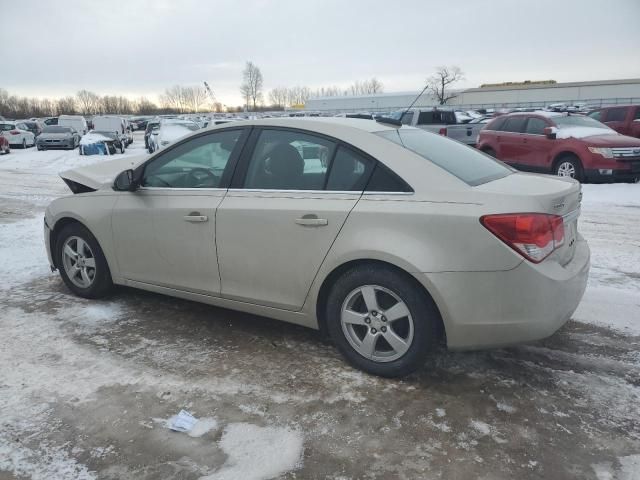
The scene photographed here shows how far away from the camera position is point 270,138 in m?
3.82

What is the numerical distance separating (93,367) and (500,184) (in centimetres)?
298

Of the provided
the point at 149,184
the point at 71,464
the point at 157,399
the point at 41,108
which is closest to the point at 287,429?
the point at 157,399

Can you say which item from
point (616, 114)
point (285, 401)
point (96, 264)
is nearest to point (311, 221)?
point (285, 401)

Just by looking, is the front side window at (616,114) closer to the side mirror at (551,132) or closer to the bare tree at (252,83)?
the side mirror at (551,132)

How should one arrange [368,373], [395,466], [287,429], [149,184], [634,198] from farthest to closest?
[634,198] < [149,184] < [368,373] < [287,429] < [395,466]

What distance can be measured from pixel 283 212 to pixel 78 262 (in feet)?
7.77

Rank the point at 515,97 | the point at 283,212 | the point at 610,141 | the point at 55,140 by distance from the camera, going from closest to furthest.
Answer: the point at 283,212
the point at 610,141
the point at 55,140
the point at 515,97

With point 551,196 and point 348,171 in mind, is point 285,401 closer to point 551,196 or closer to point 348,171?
point 348,171

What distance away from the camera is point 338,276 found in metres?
3.40

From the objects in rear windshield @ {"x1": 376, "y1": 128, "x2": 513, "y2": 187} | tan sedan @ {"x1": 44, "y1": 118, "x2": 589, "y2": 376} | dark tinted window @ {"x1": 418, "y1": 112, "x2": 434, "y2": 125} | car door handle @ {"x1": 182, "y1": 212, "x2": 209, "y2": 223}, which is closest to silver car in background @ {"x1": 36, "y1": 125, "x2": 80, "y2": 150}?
dark tinted window @ {"x1": 418, "y1": 112, "x2": 434, "y2": 125}

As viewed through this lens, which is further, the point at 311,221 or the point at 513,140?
the point at 513,140

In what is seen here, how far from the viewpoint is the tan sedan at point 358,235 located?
2.96 meters

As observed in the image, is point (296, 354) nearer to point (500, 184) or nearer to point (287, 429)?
point (287, 429)

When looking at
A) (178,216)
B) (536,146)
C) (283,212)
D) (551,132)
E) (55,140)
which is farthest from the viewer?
Answer: (55,140)
